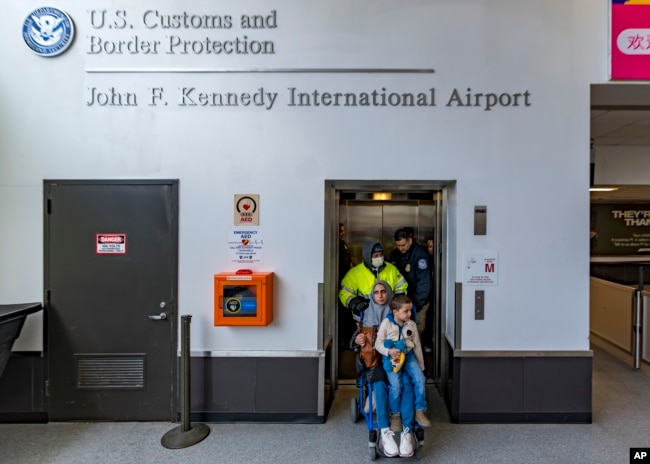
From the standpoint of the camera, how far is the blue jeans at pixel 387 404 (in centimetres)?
255

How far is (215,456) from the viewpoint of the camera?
2590 mm

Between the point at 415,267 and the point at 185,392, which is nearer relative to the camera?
the point at 185,392

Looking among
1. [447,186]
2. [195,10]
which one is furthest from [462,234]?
[195,10]

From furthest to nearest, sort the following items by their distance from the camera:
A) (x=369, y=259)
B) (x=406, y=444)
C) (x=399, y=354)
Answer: (x=369, y=259), (x=399, y=354), (x=406, y=444)

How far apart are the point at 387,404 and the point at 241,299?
138 cm

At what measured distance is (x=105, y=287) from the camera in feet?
9.89

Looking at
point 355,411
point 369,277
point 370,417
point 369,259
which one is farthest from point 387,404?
point 369,259

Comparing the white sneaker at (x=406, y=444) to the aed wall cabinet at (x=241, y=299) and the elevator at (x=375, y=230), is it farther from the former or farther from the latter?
the aed wall cabinet at (x=241, y=299)

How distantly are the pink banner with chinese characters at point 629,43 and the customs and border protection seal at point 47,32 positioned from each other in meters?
4.59

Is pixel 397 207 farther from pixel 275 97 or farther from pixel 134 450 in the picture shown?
pixel 134 450

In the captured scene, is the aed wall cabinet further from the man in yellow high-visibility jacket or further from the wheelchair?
the wheelchair

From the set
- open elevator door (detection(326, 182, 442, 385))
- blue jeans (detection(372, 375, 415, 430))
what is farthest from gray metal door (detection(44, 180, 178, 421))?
blue jeans (detection(372, 375, 415, 430))

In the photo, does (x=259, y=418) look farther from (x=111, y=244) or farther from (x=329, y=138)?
(x=329, y=138)

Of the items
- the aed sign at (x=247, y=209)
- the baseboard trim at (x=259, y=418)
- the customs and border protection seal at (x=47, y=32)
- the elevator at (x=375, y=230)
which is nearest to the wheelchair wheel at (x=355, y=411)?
the baseboard trim at (x=259, y=418)
